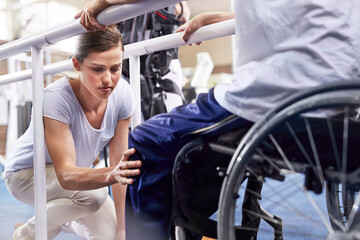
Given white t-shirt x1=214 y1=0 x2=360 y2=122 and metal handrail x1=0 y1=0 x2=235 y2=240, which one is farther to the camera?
metal handrail x1=0 y1=0 x2=235 y2=240

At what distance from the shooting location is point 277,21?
596mm

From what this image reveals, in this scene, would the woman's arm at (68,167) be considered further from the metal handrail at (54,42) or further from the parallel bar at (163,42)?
the parallel bar at (163,42)

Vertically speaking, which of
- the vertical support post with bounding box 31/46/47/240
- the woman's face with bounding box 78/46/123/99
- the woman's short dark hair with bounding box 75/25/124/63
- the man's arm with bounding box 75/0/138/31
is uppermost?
the man's arm with bounding box 75/0/138/31

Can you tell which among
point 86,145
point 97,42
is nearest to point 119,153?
point 86,145

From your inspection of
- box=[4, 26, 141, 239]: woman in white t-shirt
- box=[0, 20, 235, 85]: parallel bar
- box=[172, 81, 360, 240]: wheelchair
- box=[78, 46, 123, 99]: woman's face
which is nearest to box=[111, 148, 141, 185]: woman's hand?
box=[4, 26, 141, 239]: woman in white t-shirt

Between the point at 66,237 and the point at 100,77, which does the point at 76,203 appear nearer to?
the point at 66,237

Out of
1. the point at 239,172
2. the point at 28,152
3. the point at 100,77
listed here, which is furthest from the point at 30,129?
the point at 239,172

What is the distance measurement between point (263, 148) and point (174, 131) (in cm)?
19

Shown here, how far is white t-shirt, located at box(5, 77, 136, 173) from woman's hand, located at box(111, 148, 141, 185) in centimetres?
27

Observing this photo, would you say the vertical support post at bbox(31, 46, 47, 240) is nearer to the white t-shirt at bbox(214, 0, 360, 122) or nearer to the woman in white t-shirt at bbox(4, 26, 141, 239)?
the woman in white t-shirt at bbox(4, 26, 141, 239)

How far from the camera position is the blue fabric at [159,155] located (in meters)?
0.67

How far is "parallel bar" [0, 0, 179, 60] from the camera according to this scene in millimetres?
779

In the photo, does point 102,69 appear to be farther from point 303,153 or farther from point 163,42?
point 303,153

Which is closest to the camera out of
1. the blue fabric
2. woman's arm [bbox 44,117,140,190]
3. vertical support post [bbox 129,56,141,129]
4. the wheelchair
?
the wheelchair
